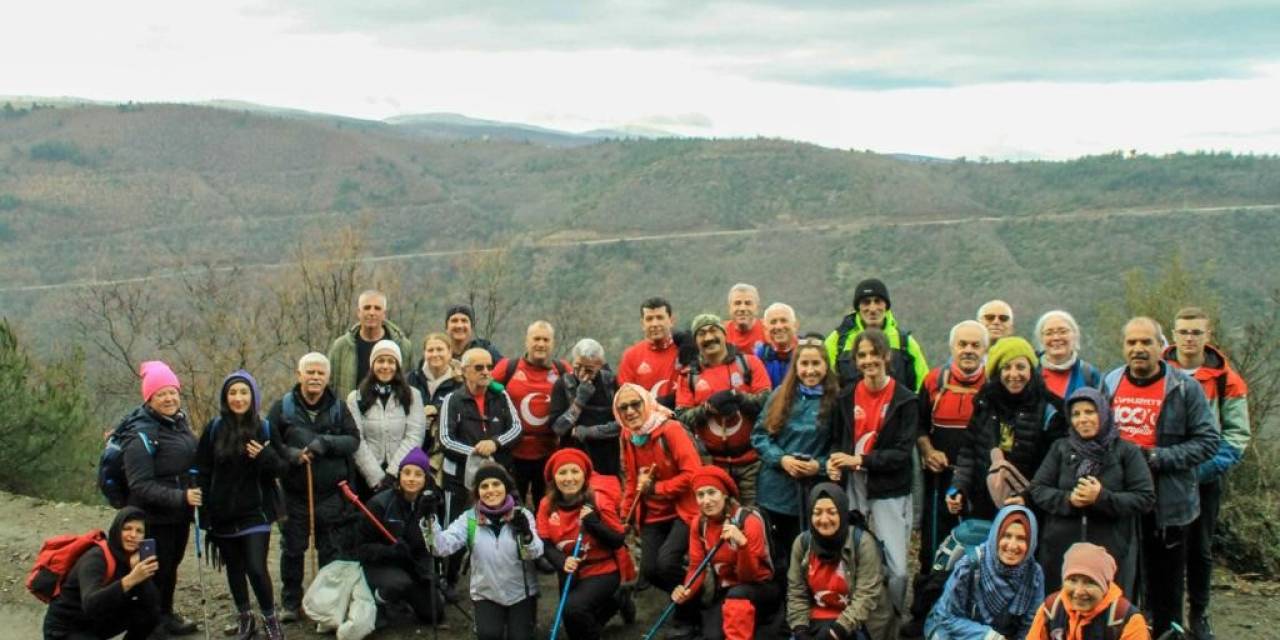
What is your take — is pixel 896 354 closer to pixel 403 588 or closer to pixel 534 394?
pixel 534 394

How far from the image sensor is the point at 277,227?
2616 inches

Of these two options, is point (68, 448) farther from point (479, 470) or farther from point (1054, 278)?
point (1054, 278)

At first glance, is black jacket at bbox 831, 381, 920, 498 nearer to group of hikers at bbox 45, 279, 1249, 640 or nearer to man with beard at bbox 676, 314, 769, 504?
group of hikers at bbox 45, 279, 1249, 640

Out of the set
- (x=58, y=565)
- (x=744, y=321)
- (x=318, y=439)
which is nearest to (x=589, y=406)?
(x=744, y=321)

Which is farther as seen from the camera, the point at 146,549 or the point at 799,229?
the point at 799,229

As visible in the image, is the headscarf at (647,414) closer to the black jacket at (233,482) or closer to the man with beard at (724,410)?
the man with beard at (724,410)

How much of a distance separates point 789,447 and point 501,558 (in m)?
1.85

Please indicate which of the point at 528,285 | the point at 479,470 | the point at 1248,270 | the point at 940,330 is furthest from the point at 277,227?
the point at 479,470

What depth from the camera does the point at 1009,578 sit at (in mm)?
5875

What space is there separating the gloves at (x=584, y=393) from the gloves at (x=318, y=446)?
63.6 inches

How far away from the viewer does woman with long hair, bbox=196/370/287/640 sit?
270 inches

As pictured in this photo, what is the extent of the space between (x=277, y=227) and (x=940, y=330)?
44.2 metres

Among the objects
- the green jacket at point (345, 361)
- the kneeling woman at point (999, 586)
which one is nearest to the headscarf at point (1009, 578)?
the kneeling woman at point (999, 586)

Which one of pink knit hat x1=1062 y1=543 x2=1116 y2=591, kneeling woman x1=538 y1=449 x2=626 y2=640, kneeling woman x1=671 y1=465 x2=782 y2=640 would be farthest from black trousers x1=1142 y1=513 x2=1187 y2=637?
kneeling woman x1=538 y1=449 x2=626 y2=640
